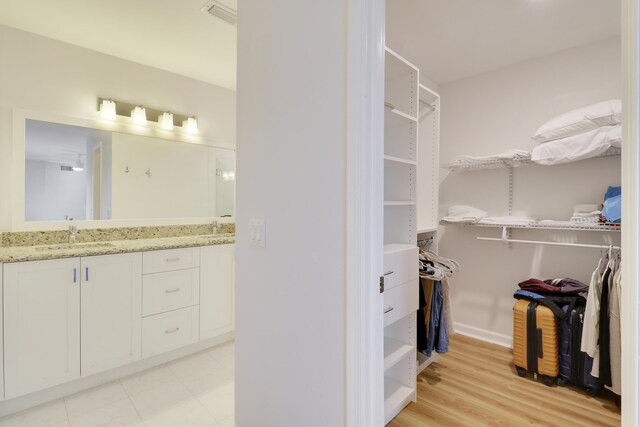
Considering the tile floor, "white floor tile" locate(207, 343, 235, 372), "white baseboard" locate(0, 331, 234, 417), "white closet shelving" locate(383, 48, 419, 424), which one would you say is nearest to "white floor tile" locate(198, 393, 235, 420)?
the tile floor

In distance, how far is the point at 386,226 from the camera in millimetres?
2098

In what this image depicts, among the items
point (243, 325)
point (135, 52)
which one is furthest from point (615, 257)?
point (135, 52)

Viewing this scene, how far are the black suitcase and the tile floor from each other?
2.29m

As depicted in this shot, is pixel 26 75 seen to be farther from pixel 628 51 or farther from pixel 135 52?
pixel 628 51

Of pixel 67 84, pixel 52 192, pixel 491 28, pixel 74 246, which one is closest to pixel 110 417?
pixel 74 246

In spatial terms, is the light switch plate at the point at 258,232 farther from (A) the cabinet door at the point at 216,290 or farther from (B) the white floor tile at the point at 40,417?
(B) the white floor tile at the point at 40,417

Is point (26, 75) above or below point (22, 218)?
above

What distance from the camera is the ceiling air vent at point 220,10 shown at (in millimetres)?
1995

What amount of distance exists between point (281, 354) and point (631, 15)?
152cm

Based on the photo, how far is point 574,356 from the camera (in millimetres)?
2184

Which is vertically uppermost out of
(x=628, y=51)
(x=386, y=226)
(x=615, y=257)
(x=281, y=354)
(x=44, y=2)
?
(x=44, y=2)

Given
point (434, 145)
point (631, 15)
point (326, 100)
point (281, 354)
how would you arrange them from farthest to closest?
1. point (434, 145)
2. point (281, 354)
3. point (326, 100)
4. point (631, 15)

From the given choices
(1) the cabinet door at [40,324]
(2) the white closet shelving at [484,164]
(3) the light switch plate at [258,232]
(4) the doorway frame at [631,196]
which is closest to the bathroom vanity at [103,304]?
(1) the cabinet door at [40,324]

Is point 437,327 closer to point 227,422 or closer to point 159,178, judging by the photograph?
point 227,422
